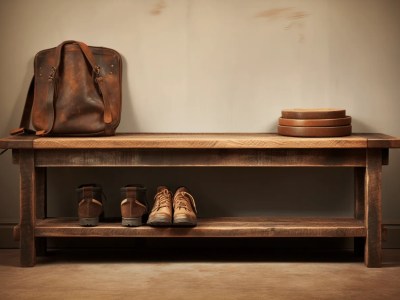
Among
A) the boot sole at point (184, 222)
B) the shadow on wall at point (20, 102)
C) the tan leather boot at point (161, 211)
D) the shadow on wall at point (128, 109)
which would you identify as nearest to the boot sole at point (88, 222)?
the tan leather boot at point (161, 211)

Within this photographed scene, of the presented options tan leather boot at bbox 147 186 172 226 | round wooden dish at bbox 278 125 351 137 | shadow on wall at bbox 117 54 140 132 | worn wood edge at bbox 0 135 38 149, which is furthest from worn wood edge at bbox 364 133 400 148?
worn wood edge at bbox 0 135 38 149

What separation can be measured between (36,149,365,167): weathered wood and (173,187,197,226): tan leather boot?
22 centimetres

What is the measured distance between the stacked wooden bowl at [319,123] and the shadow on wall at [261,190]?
43 cm

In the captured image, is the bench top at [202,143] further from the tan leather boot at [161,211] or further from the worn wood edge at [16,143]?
the tan leather boot at [161,211]

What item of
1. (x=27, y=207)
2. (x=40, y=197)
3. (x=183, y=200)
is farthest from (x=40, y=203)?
(x=183, y=200)

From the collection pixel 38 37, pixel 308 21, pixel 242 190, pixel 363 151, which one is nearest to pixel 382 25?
pixel 308 21

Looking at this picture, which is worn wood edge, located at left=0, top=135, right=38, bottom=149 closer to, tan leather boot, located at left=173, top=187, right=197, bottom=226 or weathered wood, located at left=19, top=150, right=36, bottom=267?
weathered wood, located at left=19, top=150, right=36, bottom=267

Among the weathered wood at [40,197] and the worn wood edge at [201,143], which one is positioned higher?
the worn wood edge at [201,143]

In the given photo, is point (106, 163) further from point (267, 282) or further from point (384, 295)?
point (384, 295)

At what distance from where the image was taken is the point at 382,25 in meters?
4.04

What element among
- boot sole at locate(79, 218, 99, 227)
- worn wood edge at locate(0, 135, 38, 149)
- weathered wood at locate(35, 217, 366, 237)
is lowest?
weathered wood at locate(35, 217, 366, 237)

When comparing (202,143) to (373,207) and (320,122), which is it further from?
(373,207)

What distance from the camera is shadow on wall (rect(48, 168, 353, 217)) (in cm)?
408

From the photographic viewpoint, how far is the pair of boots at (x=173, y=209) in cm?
357
